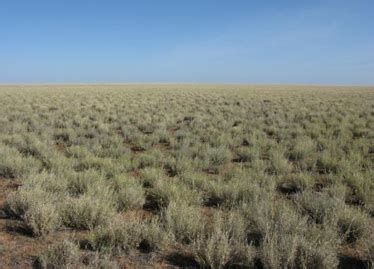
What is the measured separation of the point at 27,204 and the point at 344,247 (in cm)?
372

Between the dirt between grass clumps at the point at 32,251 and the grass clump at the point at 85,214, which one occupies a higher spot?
the grass clump at the point at 85,214

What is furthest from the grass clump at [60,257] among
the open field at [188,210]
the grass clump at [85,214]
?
the grass clump at [85,214]

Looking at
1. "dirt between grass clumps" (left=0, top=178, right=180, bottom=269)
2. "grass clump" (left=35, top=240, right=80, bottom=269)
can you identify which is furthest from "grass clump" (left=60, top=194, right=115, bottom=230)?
"grass clump" (left=35, top=240, right=80, bottom=269)

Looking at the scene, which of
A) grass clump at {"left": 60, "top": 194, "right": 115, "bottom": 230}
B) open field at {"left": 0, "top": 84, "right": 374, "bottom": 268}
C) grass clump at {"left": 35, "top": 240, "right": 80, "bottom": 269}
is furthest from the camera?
grass clump at {"left": 60, "top": 194, "right": 115, "bottom": 230}

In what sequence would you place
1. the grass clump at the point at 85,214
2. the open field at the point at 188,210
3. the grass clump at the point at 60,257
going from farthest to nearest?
the grass clump at the point at 85,214, the open field at the point at 188,210, the grass clump at the point at 60,257

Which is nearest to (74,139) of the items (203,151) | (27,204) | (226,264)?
(203,151)

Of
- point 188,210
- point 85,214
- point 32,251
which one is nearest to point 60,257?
point 32,251

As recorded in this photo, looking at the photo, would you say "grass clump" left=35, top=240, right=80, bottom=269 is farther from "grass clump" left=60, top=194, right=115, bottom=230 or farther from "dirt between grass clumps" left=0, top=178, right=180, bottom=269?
"grass clump" left=60, top=194, right=115, bottom=230

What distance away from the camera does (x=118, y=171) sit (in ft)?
22.4

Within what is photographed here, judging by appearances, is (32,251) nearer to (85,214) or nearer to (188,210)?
(85,214)

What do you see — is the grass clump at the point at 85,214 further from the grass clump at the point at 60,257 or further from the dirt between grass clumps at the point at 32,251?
the grass clump at the point at 60,257

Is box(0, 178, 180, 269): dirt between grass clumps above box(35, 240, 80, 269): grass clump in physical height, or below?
below

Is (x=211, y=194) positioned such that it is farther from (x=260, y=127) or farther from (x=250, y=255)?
(x=260, y=127)

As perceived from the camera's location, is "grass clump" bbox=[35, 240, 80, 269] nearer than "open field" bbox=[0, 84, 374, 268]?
Yes
